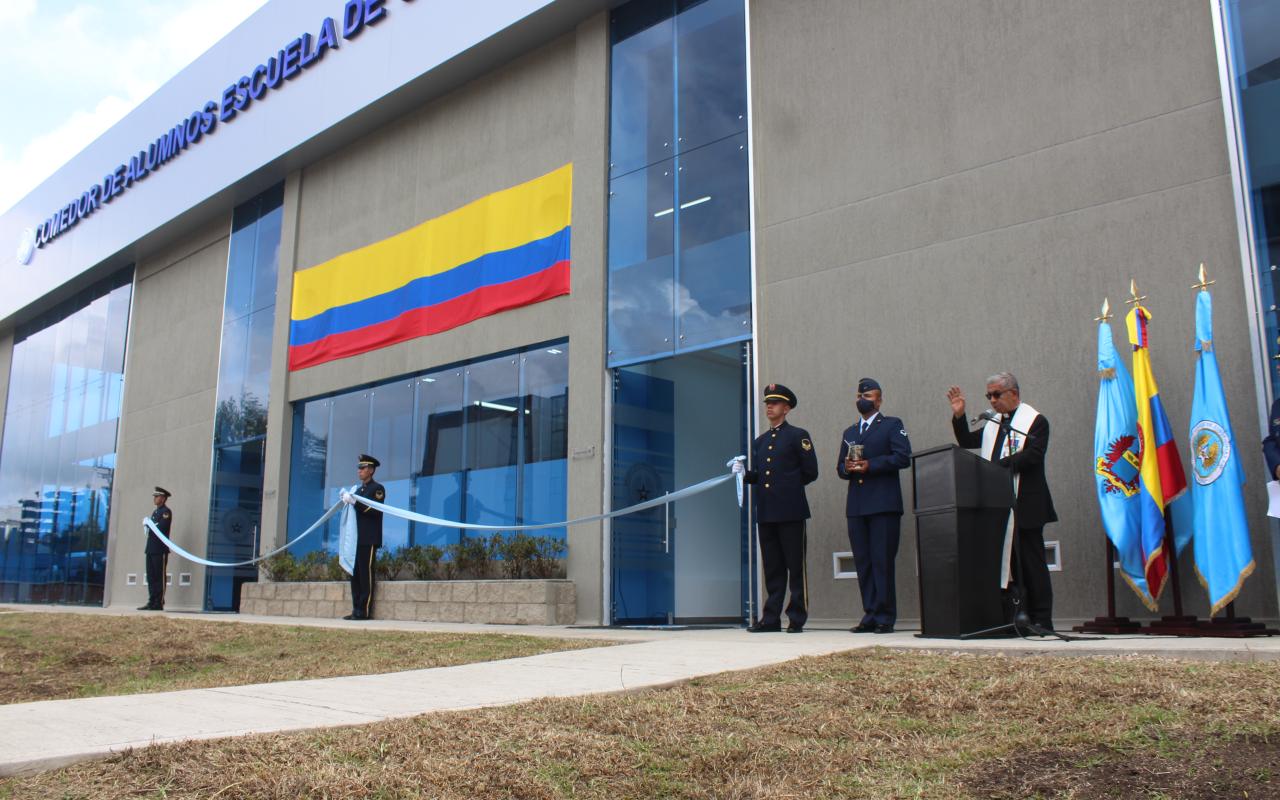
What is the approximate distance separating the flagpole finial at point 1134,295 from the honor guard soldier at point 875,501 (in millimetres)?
1663

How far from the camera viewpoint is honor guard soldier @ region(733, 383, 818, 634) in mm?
7367

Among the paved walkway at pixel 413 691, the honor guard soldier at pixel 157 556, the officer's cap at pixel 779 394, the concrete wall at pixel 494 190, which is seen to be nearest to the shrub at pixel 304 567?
the concrete wall at pixel 494 190

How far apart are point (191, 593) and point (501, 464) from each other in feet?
24.0

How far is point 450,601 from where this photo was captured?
10.3 metres

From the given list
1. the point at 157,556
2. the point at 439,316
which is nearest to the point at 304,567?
the point at 439,316

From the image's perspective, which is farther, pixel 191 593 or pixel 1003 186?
pixel 191 593

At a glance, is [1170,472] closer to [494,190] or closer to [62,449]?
[494,190]

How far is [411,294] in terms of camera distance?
498 inches

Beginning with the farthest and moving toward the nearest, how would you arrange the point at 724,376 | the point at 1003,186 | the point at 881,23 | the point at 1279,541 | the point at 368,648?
1. the point at 724,376
2. the point at 881,23
3. the point at 1003,186
4. the point at 368,648
5. the point at 1279,541

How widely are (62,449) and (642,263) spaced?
15.7 metres

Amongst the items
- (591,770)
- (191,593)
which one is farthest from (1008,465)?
(191,593)

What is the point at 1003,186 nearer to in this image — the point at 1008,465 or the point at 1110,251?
the point at 1110,251

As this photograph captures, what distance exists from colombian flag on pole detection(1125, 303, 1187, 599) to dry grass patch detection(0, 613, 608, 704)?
11.2 feet

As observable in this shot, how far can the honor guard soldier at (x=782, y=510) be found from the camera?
737 centimetres
